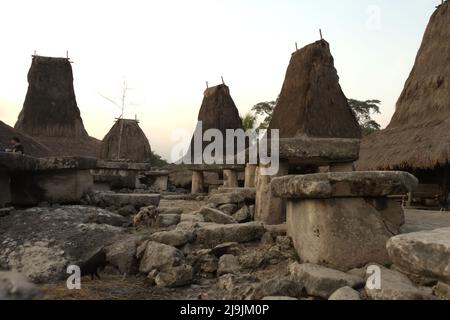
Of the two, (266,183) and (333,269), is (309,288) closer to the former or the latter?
(333,269)

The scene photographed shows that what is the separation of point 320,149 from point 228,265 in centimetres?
228

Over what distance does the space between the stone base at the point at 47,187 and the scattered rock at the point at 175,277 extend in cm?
228

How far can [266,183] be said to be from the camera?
195 inches

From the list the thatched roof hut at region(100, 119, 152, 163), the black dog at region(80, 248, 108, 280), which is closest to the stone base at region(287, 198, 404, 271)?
the black dog at region(80, 248, 108, 280)

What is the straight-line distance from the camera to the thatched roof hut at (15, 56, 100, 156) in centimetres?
2562

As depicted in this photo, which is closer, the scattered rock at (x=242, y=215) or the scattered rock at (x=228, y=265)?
the scattered rock at (x=228, y=265)

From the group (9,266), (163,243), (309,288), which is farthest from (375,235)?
(9,266)

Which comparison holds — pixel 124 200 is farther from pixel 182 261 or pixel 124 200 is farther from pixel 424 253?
pixel 424 253

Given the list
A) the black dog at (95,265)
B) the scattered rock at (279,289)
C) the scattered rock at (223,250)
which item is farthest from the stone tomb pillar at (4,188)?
the scattered rock at (279,289)

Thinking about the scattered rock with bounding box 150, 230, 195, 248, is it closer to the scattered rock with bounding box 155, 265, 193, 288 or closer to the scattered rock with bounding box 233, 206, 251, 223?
the scattered rock with bounding box 155, 265, 193, 288

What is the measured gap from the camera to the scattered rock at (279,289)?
2.45m

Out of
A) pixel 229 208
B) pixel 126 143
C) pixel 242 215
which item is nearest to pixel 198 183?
pixel 229 208

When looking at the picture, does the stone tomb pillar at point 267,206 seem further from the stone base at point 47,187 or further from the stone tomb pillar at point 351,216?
the stone base at point 47,187

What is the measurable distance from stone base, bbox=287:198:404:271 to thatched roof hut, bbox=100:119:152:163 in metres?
19.1
